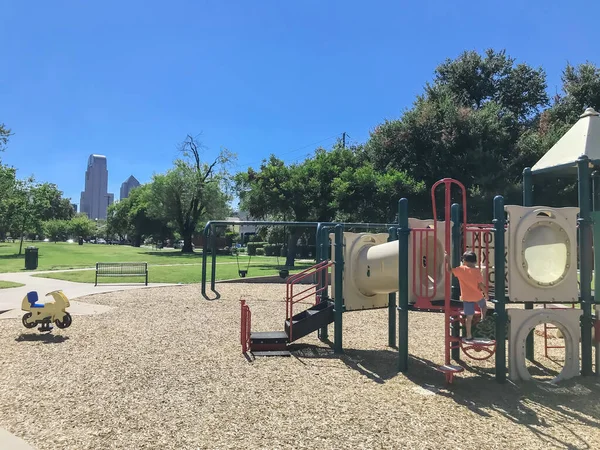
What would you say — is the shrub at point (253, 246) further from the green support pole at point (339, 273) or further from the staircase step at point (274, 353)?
the green support pole at point (339, 273)

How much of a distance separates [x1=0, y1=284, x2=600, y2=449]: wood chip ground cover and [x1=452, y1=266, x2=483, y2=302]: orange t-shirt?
1.12 metres

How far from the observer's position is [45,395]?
531 cm

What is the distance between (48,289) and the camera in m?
15.4

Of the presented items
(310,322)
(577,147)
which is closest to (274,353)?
(310,322)

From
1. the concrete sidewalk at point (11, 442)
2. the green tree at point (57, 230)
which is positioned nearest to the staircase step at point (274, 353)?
the concrete sidewalk at point (11, 442)

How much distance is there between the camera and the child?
18.7 feet

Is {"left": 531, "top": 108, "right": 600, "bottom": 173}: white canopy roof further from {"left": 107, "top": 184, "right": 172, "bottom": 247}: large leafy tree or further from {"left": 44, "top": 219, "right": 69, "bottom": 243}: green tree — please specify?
{"left": 44, "top": 219, "right": 69, "bottom": 243}: green tree

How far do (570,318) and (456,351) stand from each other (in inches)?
72.0

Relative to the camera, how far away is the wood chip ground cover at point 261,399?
13.7 feet

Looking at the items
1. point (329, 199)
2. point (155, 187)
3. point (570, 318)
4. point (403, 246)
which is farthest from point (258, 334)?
point (155, 187)

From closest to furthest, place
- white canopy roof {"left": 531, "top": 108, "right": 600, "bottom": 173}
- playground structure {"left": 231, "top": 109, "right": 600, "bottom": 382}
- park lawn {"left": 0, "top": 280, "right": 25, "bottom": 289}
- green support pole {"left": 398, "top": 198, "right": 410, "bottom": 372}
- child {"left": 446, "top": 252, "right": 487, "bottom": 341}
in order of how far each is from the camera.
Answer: child {"left": 446, "top": 252, "right": 487, "bottom": 341}
playground structure {"left": 231, "top": 109, "right": 600, "bottom": 382}
green support pole {"left": 398, "top": 198, "right": 410, "bottom": 372}
white canopy roof {"left": 531, "top": 108, "right": 600, "bottom": 173}
park lawn {"left": 0, "top": 280, "right": 25, "bottom": 289}

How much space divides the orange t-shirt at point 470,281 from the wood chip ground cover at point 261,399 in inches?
44.2

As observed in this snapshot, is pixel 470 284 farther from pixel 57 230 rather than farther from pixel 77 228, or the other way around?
pixel 77 228

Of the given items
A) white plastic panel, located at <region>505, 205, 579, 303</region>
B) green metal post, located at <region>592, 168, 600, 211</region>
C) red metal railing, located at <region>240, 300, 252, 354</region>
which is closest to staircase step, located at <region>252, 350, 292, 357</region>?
red metal railing, located at <region>240, 300, 252, 354</region>
